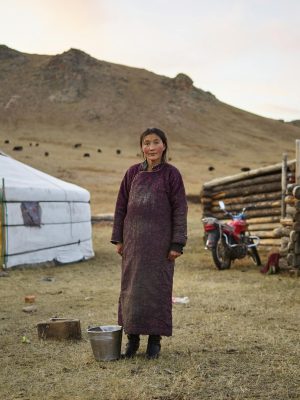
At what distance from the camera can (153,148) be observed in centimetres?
412

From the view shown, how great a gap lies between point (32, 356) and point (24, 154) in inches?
1414

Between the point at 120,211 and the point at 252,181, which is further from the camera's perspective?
the point at 252,181

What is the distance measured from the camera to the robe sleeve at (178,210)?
4035 mm

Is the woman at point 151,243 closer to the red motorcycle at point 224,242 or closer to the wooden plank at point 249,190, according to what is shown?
the red motorcycle at point 224,242

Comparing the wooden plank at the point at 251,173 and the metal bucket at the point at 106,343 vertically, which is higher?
the wooden plank at the point at 251,173

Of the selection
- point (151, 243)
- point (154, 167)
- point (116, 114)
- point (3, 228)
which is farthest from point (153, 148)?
point (116, 114)

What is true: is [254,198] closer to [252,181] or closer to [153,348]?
[252,181]

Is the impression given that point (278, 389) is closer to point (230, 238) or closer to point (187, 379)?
point (187, 379)

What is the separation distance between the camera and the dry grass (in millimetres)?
3443

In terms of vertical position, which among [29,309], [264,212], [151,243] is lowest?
[29,309]

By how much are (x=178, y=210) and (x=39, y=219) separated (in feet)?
21.8

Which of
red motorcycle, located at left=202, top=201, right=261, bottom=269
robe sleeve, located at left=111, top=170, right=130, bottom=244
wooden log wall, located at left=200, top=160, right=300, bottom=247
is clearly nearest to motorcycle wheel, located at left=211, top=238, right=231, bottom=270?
red motorcycle, located at left=202, top=201, right=261, bottom=269

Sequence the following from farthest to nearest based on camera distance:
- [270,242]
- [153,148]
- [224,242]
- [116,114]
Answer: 1. [116,114]
2. [270,242]
3. [224,242]
4. [153,148]

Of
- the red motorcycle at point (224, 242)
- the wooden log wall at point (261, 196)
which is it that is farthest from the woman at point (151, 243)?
the wooden log wall at point (261, 196)
